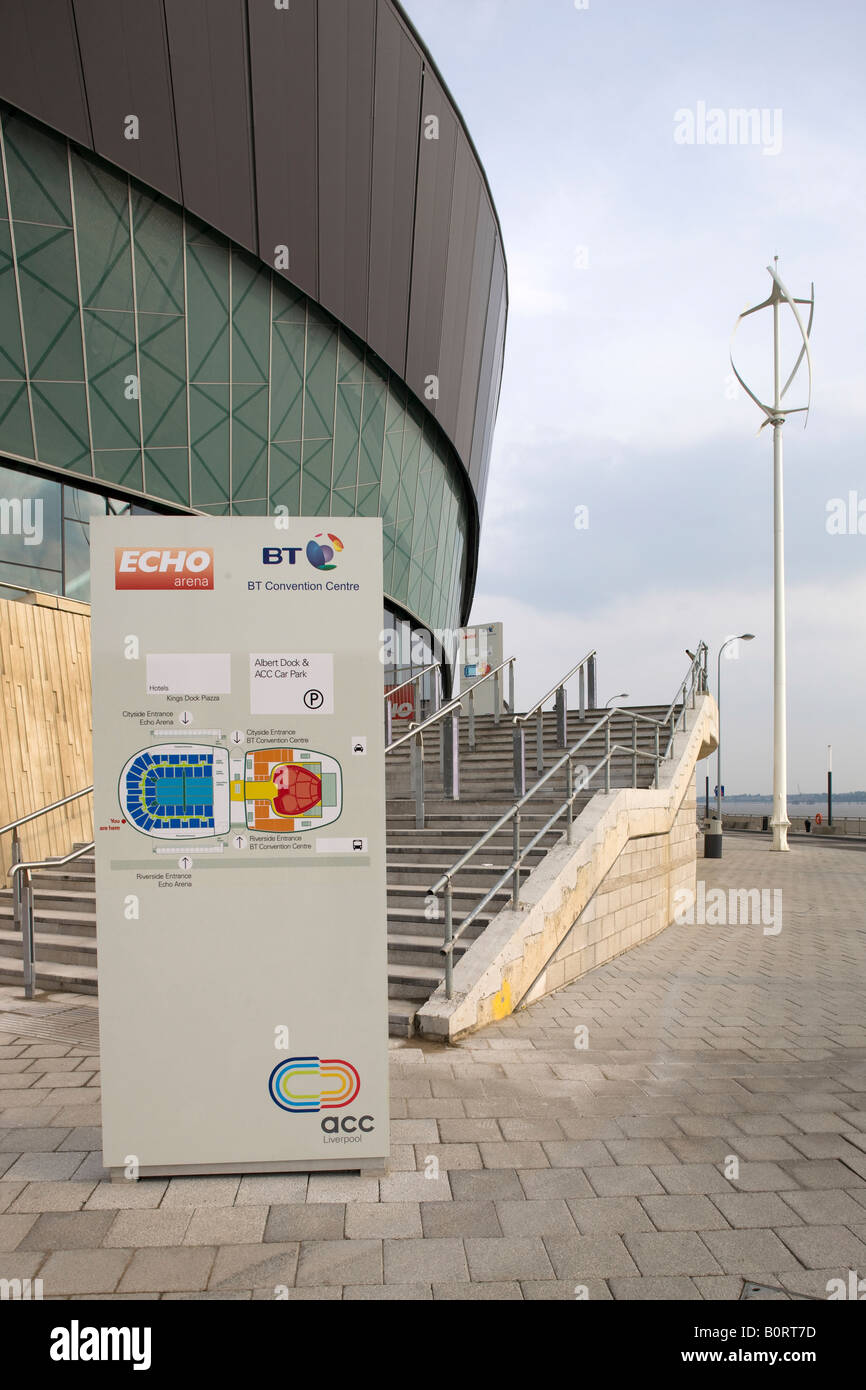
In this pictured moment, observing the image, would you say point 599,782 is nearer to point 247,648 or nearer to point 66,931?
point 66,931

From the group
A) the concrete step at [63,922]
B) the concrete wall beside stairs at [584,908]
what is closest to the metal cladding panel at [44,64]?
the concrete step at [63,922]

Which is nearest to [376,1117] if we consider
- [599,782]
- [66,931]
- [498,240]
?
[66,931]

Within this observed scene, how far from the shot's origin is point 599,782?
11836 millimetres

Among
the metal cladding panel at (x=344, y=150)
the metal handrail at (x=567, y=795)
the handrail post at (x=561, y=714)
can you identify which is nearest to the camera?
the metal handrail at (x=567, y=795)

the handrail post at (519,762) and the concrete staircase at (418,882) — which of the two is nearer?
the concrete staircase at (418,882)

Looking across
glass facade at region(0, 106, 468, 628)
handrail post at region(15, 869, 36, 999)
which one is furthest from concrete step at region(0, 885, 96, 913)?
glass facade at region(0, 106, 468, 628)

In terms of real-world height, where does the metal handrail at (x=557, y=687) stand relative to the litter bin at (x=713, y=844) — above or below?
above

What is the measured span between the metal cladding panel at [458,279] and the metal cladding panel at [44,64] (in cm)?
1256

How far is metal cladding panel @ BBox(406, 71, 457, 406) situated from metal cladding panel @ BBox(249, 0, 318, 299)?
4670 millimetres

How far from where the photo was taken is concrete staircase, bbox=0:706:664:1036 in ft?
23.4

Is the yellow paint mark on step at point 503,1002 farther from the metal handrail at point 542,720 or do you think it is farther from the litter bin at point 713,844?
the litter bin at point 713,844

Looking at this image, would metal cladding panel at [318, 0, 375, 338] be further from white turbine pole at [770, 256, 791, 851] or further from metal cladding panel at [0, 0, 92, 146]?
white turbine pole at [770, 256, 791, 851]

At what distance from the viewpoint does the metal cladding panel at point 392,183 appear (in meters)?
20.5

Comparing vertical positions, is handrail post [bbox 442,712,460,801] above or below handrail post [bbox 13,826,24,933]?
above
